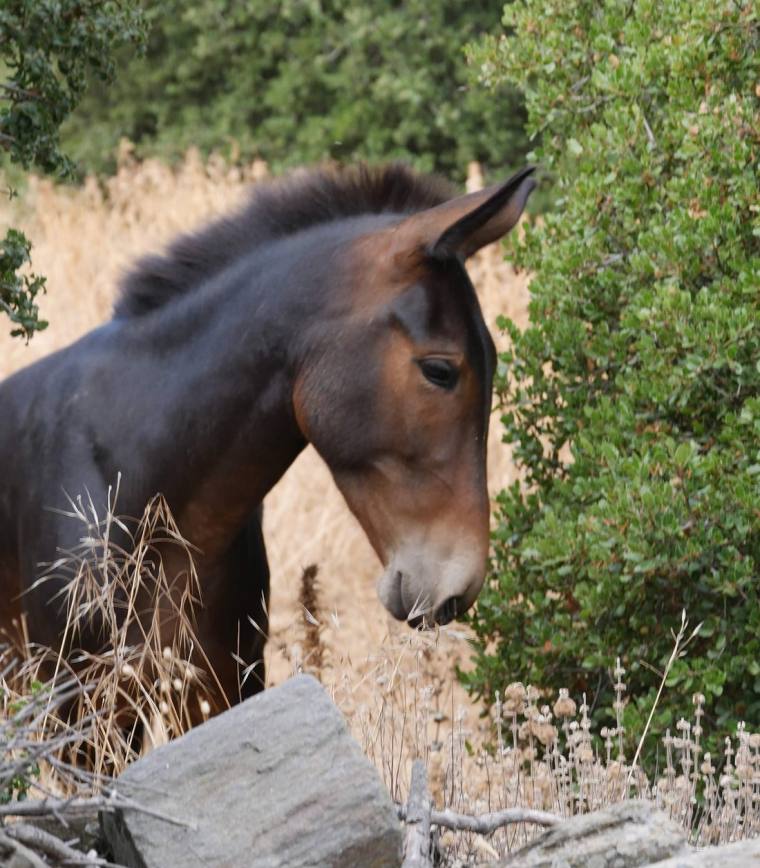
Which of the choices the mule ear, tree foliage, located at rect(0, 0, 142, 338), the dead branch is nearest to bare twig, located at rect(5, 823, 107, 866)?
the dead branch

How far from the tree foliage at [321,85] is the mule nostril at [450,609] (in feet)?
28.5

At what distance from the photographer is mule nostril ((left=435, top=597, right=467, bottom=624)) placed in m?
3.95

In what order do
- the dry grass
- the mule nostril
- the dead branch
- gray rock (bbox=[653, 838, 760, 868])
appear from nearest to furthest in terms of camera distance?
gray rock (bbox=[653, 838, 760, 868]), the dead branch, the dry grass, the mule nostril

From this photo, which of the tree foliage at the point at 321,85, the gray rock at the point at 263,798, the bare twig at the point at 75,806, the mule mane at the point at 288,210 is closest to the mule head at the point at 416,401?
the mule mane at the point at 288,210

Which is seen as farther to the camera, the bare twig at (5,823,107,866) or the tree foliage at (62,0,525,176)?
the tree foliage at (62,0,525,176)

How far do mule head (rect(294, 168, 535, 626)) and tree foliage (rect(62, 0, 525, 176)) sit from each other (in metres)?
8.26

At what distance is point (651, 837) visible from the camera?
114 inches

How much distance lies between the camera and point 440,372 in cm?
407

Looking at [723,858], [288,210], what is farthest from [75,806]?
[288,210]

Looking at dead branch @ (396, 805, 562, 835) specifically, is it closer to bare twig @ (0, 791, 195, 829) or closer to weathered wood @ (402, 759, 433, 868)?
weathered wood @ (402, 759, 433, 868)

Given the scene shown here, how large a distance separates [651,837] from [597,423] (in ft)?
6.34

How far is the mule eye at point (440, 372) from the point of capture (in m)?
4.06

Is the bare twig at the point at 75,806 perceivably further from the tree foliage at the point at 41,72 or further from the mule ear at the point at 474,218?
the mule ear at the point at 474,218

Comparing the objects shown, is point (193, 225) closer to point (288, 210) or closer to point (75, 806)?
point (288, 210)
